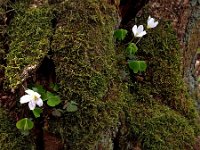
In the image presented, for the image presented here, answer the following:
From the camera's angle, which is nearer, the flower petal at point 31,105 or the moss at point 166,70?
the flower petal at point 31,105

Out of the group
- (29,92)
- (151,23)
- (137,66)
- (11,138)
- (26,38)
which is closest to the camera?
(29,92)

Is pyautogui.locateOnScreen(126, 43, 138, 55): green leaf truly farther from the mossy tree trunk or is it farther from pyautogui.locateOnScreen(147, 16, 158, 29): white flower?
pyautogui.locateOnScreen(147, 16, 158, 29): white flower

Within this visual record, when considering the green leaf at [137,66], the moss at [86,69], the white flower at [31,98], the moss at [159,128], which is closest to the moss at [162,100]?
the moss at [159,128]

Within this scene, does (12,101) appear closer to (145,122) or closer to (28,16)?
(28,16)

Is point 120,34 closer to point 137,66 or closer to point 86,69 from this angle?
point 137,66

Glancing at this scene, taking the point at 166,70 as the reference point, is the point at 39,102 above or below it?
below

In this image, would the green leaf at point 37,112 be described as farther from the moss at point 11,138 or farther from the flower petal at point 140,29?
the flower petal at point 140,29

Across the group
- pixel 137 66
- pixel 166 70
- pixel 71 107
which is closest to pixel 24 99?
pixel 71 107
